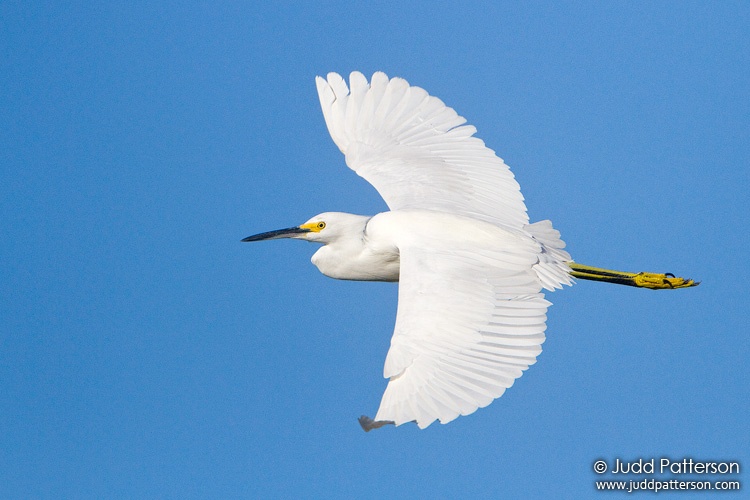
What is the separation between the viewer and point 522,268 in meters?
7.04

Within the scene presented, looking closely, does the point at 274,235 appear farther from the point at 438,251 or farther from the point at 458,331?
the point at 458,331

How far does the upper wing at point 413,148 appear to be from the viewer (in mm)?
8234

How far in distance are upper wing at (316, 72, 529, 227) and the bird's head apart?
0.37m

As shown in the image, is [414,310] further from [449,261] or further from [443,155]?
[443,155]

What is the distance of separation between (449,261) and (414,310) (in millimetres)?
611

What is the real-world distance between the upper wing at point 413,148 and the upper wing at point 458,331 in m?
1.17

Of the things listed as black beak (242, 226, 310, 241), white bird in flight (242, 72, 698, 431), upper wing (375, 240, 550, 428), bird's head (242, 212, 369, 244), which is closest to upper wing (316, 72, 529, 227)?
white bird in flight (242, 72, 698, 431)

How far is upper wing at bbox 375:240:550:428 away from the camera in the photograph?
583 centimetres

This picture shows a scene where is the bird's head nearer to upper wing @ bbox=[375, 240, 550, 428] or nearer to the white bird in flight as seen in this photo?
the white bird in flight

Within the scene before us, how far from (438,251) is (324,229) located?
4.70ft

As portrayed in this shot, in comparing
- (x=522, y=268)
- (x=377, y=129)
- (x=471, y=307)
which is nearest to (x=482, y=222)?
(x=522, y=268)

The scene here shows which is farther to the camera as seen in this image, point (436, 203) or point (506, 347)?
point (436, 203)

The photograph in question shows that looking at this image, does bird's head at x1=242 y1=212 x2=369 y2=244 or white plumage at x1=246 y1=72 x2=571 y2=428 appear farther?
bird's head at x1=242 y1=212 x2=369 y2=244

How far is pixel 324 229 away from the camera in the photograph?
8.15 m
